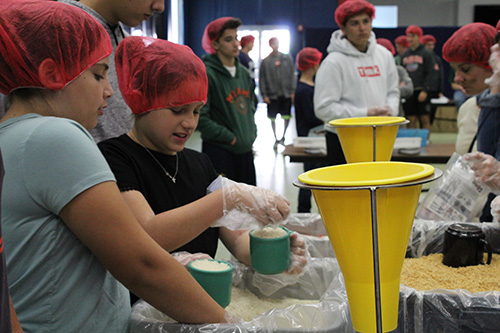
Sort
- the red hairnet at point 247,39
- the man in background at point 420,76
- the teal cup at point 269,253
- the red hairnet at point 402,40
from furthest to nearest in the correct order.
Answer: the red hairnet at point 402,40 < the red hairnet at point 247,39 < the man in background at point 420,76 < the teal cup at point 269,253

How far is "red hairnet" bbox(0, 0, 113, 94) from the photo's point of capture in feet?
2.73

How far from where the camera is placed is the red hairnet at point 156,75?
1.30 m

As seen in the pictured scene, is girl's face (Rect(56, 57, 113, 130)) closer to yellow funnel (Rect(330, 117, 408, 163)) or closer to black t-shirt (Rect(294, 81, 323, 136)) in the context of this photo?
yellow funnel (Rect(330, 117, 408, 163))

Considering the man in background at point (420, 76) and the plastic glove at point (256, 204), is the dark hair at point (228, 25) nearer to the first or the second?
the plastic glove at point (256, 204)

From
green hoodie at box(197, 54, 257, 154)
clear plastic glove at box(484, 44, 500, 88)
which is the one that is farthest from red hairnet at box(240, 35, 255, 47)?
clear plastic glove at box(484, 44, 500, 88)

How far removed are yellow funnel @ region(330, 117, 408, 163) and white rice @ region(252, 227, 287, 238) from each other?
0.85 feet

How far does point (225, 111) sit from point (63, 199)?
2559 millimetres

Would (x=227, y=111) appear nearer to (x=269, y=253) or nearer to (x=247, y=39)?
(x=269, y=253)

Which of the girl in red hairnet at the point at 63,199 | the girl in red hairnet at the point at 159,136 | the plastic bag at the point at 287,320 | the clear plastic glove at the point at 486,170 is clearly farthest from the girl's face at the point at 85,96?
the clear plastic glove at the point at 486,170

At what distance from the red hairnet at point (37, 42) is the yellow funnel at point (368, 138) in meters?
0.63

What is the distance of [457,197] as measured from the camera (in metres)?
1.78

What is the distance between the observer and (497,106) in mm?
1829

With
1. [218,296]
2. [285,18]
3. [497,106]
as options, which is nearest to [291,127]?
[285,18]

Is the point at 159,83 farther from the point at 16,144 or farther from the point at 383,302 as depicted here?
the point at 383,302
